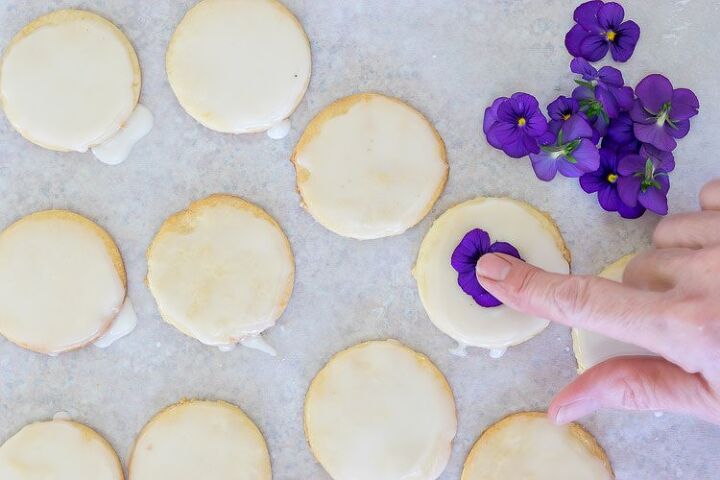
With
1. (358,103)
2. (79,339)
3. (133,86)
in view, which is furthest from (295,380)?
(133,86)

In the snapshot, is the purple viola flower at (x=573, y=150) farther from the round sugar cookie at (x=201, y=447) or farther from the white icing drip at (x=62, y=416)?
the white icing drip at (x=62, y=416)

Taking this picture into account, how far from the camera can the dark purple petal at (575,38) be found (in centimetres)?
145

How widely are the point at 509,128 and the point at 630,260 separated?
0.36m

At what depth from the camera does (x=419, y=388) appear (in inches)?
56.7

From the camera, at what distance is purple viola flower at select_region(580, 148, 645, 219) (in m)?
1.43

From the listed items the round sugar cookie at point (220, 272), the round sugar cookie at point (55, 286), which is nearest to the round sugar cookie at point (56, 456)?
the round sugar cookie at point (55, 286)

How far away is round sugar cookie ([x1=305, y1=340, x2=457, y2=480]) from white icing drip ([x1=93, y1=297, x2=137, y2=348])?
0.40 metres

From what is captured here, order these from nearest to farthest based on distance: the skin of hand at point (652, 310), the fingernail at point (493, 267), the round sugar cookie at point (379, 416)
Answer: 1. the skin of hand at point (652, 310)
2. the fingernail at point (493, 267)
3. the round sugar cookie at point (379, 416)

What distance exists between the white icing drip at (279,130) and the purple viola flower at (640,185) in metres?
0.68

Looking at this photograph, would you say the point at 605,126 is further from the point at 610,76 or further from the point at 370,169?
the point at 370,169

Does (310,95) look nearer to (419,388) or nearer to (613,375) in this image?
(419,388)

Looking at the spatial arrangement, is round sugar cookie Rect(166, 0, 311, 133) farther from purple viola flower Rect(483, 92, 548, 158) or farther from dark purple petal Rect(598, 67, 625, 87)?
dark purple petal Rect(598, 67, 625, 87)

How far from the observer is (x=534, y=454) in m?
1.44

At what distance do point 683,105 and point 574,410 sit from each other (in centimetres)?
64
